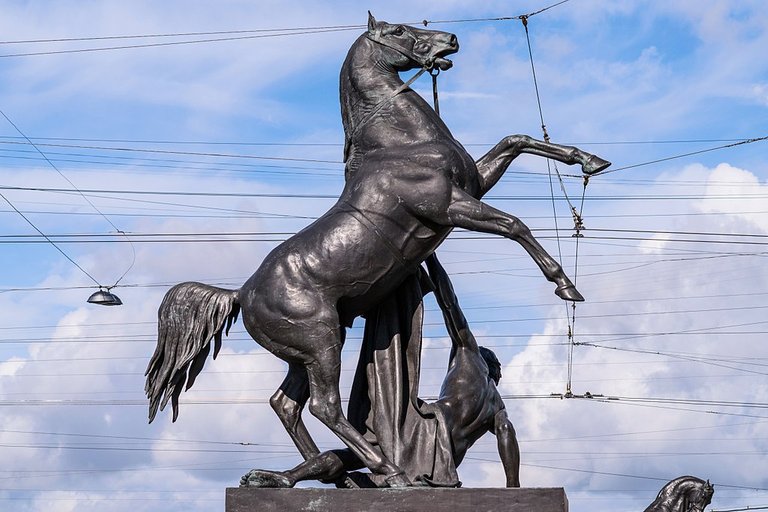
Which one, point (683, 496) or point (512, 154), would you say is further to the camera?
point (683, 496)

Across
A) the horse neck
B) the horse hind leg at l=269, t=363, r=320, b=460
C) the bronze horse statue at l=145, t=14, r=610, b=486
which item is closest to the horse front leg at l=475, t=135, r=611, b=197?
the bronze horse statue at l=145, t=14, r=610, b=486

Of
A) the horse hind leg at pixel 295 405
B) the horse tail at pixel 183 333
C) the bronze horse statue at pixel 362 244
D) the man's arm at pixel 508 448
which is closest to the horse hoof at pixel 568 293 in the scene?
the bronze horse statue at pixel 362 244

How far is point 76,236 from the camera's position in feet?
85.7

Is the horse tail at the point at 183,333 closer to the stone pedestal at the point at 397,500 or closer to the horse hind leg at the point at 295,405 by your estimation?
the horse hind leg at the point at 295,405

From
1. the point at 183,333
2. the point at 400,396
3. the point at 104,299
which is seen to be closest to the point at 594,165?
the point at 400,396

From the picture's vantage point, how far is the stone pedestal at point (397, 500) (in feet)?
35.9

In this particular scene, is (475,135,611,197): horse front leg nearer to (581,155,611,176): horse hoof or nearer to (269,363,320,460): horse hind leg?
(581,155,611,176): horse hoof

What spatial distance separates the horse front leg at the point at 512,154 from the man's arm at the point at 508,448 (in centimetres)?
181

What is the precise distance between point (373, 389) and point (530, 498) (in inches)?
66.2

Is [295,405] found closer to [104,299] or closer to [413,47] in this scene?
[413,47]

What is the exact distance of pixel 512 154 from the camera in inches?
482

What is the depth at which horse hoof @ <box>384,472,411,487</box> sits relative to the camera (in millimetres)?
11250

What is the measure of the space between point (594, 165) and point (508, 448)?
89.8 inches

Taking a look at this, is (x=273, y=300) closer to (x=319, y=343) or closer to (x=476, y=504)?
(x=319, y=343)
